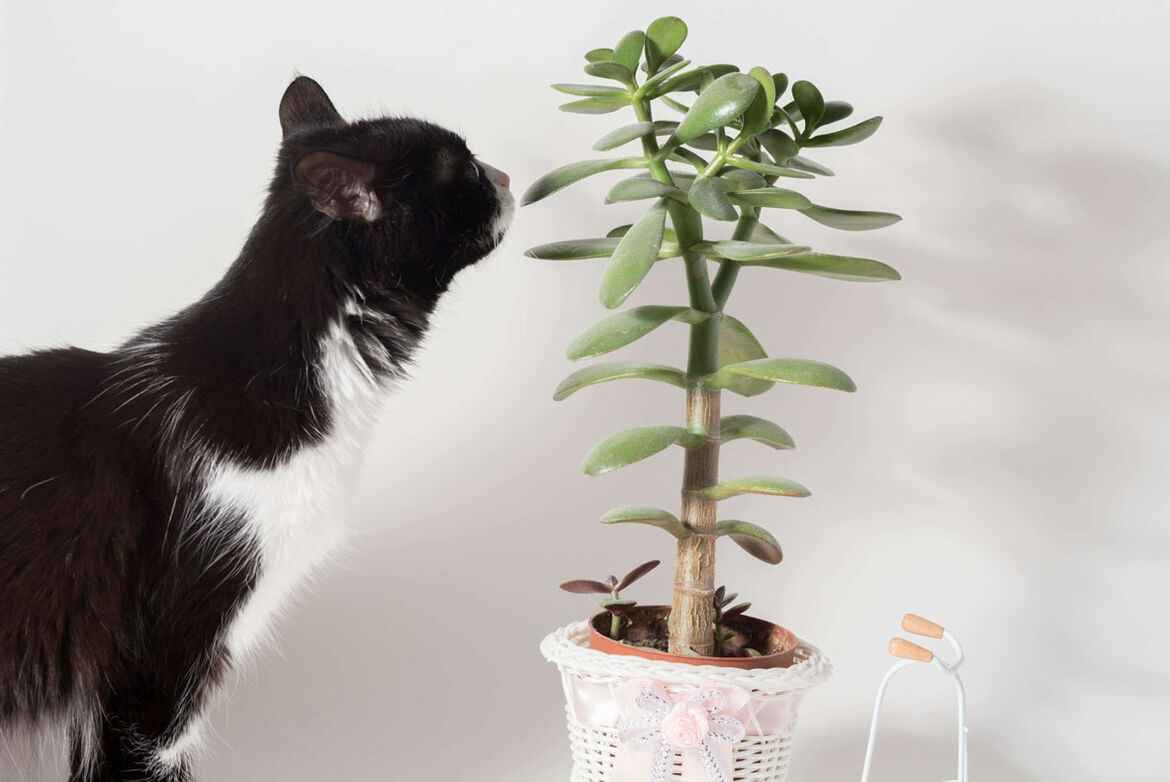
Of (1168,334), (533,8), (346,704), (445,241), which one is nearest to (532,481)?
(346,704)

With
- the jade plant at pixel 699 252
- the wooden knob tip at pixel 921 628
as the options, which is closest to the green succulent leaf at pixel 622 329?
the jade plant at pixel 699 252

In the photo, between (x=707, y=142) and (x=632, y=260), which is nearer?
(x=632, y=260)

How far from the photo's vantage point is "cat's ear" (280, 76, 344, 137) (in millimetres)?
1065

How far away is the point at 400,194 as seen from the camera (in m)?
0.93

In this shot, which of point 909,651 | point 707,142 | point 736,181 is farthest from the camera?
point 707,142

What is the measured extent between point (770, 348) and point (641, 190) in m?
0.46

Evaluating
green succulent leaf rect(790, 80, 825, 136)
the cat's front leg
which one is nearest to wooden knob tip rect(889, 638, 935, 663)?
green succulent leaf rect(790, 80, 825, 136)

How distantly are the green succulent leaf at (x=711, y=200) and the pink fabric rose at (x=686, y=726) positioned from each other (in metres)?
0.40

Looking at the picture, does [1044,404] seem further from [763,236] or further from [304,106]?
[304,106]

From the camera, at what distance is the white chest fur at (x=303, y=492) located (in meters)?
0.91

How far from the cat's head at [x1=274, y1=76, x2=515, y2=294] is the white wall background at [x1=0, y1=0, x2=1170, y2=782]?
1.12 ft

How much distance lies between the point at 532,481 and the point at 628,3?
0.60 metres

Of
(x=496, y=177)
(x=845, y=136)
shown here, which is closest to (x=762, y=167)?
(x=845, y=136)

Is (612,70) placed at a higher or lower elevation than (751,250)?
higher
